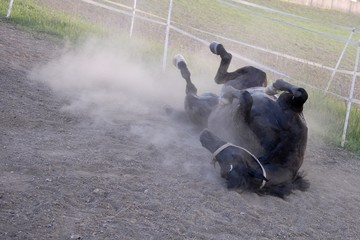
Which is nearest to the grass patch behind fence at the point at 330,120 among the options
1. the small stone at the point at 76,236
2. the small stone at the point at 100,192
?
the small stone at the point at 100,192

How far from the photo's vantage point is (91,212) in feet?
12.9

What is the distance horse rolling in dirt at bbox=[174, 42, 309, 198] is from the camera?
181 inches

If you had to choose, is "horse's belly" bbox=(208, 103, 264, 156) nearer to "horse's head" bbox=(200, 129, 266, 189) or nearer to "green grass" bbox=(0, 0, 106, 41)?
"horse's head" bbox=(200, 129, 266, 189)

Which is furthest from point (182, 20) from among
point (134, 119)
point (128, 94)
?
point (134, 119)

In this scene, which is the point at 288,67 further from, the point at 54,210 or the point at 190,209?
the point at 54,210

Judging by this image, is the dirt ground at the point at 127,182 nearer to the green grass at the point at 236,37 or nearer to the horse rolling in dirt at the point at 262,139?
the horse rolling in dirt at the point at 262,139

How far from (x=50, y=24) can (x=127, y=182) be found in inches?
306

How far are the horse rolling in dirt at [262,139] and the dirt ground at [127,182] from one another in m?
0.20

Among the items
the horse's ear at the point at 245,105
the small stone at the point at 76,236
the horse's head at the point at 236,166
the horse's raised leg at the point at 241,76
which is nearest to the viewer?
the small stone at the point at 76,236

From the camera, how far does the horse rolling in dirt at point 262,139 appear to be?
4590 mm

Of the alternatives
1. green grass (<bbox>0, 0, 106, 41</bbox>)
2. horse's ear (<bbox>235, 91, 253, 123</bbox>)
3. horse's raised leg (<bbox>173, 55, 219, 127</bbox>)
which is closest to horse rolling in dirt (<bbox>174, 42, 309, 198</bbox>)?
horse's ear (<bbox>235, 91, 253, 123</bbox>)

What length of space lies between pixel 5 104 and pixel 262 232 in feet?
11.2

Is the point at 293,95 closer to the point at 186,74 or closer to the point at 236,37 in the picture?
the point at 186,74

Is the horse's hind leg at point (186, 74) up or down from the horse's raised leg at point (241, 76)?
down
